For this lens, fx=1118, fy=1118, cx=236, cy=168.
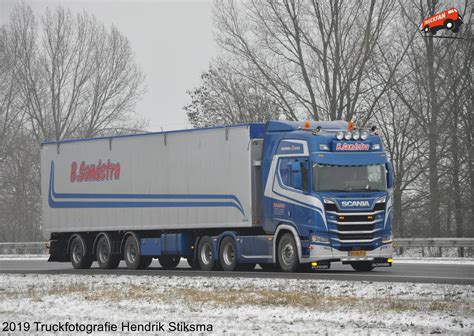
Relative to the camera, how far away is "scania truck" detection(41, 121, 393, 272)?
89.6 feet

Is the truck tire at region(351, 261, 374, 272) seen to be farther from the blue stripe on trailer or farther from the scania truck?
the blue stripe on trailer

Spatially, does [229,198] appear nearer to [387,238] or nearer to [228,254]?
[228,254]

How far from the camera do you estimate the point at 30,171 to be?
68.2m

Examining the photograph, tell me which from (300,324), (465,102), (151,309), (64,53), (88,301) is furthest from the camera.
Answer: (64,53)

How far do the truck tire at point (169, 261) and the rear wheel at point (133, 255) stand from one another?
0.70 meters

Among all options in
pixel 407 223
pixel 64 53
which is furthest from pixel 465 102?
pixel 64 53

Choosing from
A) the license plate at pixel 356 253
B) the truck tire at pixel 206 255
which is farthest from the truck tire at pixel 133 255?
the license plate at pixel 356 253

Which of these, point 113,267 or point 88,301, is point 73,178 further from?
point 88,301

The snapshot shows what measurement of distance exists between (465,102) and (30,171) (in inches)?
1211

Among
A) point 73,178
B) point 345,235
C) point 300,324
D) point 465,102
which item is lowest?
point 300,324

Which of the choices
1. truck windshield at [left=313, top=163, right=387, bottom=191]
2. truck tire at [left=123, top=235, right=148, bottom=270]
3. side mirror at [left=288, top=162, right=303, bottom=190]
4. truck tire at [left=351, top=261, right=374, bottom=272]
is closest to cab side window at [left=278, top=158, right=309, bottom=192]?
side mirror at [left=288, top=162, right=303, bottom=190]

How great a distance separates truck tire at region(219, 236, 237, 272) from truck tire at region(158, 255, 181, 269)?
4053mm

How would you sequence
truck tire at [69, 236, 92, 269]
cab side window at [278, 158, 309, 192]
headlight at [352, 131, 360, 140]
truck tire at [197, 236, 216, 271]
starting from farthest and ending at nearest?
truck tire at [69, 236, 92, 269] → truck tire at [197, 236, 216, 271] → headlight at [352, 131, 360, 140] → cab side window at [278, 158, 309, 192]

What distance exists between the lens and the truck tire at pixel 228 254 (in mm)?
29406
